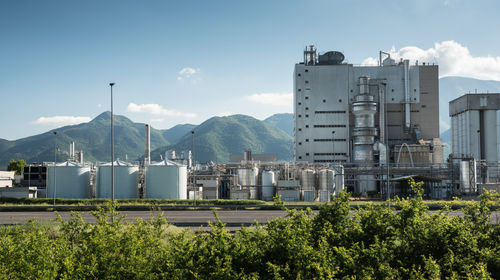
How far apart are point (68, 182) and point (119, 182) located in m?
6.47

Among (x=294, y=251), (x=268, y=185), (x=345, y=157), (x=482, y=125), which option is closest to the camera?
(x=294, y=251)

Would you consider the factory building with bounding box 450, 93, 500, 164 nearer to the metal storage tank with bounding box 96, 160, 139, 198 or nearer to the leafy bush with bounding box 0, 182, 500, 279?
the metal storage tank with bounding box 96, 160, 139, 198

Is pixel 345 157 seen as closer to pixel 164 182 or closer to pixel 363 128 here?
pixel 363 128

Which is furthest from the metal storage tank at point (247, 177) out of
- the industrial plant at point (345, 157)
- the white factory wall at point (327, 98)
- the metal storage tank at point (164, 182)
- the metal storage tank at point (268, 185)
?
the white factory wall at point (327, 98)

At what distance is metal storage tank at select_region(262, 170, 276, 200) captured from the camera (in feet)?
178

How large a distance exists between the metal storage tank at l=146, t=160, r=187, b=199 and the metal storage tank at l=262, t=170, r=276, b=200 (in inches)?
445

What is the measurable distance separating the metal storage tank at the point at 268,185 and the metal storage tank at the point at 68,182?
76.0ft

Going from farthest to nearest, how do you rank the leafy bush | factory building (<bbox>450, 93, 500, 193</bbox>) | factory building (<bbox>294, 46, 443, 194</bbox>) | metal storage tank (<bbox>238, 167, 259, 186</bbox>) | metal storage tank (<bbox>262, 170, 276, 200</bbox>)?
1. factory building (<bbox>294, 46, 443, 194</bbox>)
2. factory building (<bbox>450, 93, 500, 193</bbox>)
3. metal storage tank (<bbox>238, 167, 259, 186</bbox>)
4. metal storage tank (<bbox>262, 170, 276, 200</bbox>)
5. the leafy bush

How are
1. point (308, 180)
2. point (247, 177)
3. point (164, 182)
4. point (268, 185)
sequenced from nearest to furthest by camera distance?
point (164, 182)
point (268, 185)
point (308, 180)
point (247, 177)

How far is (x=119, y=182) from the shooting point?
48750mm

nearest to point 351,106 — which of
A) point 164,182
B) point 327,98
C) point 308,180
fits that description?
point 327,98

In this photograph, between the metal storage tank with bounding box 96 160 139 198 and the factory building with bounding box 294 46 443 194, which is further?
the factory building with bounding box 294 46 443 194

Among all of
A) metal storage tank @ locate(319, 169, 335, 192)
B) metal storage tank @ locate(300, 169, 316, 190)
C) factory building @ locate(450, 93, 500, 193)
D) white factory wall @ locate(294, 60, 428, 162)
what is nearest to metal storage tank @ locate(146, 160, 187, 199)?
metal storage tank @ locate(300, 169, 316, 190)

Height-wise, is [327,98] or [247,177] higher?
[327,98]
